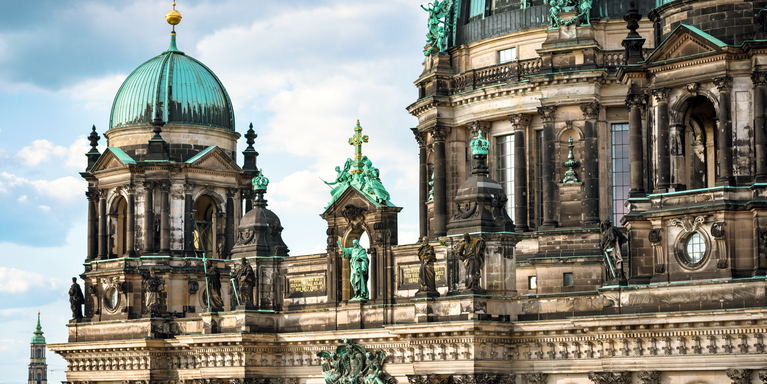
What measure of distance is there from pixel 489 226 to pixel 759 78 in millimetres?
11455

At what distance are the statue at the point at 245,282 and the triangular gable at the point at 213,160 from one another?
10217mm

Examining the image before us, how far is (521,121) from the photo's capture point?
2381 inches

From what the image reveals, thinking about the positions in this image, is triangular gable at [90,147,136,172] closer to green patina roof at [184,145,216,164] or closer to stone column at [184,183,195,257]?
green patina roof at [184,145,216,164]

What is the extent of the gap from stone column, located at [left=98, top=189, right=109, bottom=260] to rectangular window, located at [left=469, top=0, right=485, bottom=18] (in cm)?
2130

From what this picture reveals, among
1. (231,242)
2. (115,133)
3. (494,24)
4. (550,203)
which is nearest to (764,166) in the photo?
(550,203)

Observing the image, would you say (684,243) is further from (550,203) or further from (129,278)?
(129,278)

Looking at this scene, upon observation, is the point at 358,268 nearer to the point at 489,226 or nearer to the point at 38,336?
the point at 489,226

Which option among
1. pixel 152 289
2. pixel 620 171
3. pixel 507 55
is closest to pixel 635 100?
pixel 620 171

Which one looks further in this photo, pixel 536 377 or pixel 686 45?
pixel 536 377

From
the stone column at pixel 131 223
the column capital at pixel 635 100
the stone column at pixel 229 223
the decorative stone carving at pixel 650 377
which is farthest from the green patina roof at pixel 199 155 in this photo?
the decorative stone carving at pixel 650 377

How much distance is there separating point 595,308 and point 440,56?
19010 millimetres

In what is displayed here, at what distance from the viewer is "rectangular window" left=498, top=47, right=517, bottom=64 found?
6147cm

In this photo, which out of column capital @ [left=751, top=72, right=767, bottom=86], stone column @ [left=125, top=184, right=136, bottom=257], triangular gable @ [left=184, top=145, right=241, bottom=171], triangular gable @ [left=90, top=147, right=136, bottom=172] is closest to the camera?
column capital @ [left=751, top=72, right=767, bottom=86]

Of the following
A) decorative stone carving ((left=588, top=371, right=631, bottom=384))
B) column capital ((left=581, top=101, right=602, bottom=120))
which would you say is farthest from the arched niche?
decorative stone carving ((left=588, top=371, right=631, bottom=384))
